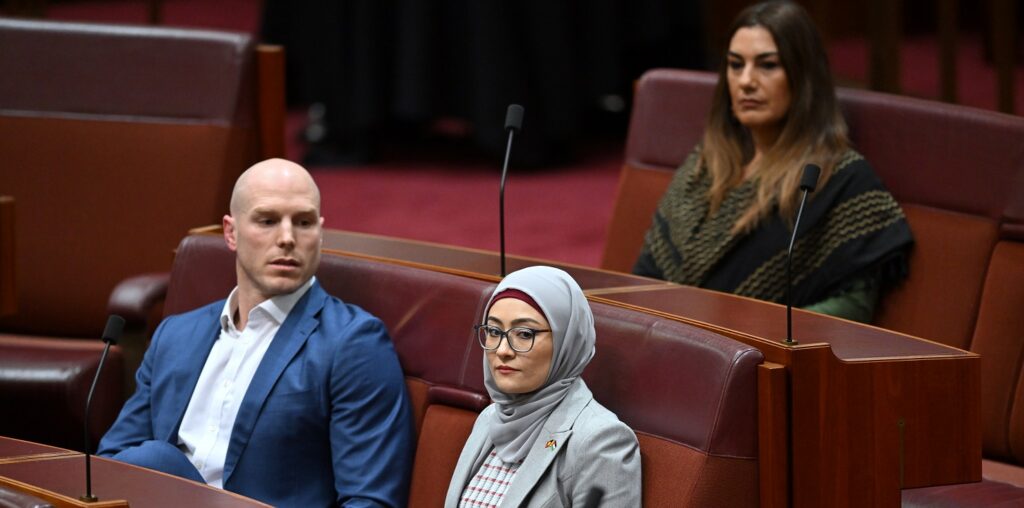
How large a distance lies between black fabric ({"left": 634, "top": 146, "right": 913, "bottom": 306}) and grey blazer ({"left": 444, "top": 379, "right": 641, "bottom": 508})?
2.74ft

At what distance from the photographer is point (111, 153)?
3516 millimetres

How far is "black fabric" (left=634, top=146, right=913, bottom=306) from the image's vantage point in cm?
279

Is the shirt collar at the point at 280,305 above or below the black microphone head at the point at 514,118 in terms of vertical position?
below

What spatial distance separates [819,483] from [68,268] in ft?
6.70

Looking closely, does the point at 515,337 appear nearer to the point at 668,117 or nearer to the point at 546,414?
the point at 546,414

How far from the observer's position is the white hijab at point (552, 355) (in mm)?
2102

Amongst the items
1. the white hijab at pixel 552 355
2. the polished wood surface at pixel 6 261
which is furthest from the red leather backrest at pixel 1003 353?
the polished wood surface at pixel 6 261

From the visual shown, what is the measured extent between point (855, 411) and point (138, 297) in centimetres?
157

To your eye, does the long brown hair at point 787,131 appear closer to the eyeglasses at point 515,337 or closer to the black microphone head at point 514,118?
the black microphone head at point 514,118

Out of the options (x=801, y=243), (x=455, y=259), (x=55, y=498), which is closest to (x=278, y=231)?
(x=455, y=259)

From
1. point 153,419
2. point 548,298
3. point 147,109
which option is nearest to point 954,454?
point 548,298

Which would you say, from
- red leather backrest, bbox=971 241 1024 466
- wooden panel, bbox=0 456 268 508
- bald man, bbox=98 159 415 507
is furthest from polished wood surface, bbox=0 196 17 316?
red leather backrest, bbox=971 241 1024 466

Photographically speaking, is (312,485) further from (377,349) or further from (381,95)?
(381,95)

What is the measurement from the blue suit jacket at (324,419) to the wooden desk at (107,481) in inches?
11.5
